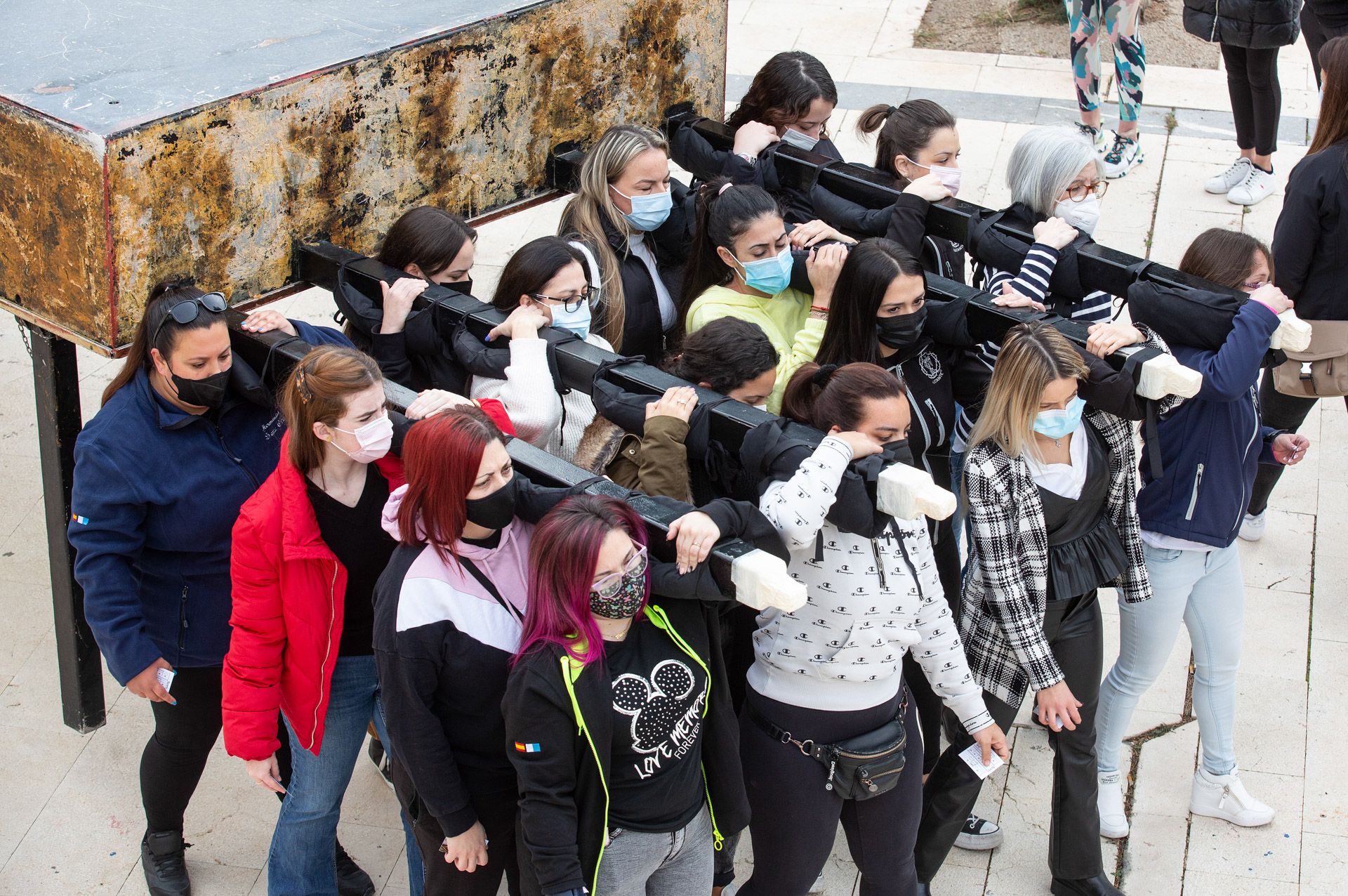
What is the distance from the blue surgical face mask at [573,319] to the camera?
11.8 ft

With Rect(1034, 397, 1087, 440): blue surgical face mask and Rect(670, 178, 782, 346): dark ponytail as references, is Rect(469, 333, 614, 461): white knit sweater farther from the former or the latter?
Rect(1034, 397, 1087, 440): blue surgical face mask

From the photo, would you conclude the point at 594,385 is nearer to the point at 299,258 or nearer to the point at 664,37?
the point at 299,258

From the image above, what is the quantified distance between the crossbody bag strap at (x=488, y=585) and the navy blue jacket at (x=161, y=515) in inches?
33.3

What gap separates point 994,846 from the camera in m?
3.94

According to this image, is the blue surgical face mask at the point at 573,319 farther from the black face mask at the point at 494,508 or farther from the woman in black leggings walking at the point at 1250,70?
the woman in black leggings walking at the point at 1250,70

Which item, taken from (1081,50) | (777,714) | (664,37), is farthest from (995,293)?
(1081,50)

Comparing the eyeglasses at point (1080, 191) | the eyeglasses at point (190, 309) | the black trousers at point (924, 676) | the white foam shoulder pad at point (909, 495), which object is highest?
the eyeglasses at point (1080, 191)

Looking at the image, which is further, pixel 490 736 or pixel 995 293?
pixel 995 293

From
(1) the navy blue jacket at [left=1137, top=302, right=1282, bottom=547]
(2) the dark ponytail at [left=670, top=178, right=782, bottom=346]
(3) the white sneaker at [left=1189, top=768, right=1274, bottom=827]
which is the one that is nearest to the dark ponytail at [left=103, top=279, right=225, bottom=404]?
(2) the dark ponytail at [left=670, top=178, right=782, bottom=346]

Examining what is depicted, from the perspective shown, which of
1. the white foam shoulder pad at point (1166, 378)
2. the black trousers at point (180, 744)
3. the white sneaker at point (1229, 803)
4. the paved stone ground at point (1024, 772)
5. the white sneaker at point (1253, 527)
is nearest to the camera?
the white foam shoulder pad at point (1166, 378)

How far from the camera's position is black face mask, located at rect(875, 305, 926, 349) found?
137 inches

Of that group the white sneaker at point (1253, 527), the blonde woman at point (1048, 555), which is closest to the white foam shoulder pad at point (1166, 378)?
the blonde woman at point (1048, 555)

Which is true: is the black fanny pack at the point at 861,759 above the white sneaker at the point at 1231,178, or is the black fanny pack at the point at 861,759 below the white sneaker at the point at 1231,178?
below

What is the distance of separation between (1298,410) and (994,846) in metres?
2.06
